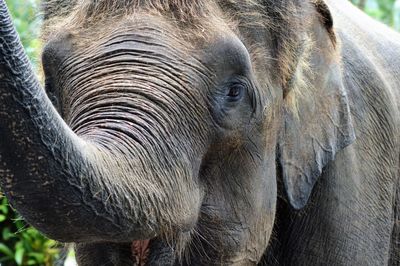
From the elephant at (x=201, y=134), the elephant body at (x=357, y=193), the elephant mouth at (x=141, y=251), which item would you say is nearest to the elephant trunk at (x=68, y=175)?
the elephant at (x=201, y=134)

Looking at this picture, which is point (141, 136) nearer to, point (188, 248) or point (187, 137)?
point (187, 137)

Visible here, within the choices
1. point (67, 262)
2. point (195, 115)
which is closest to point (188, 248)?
point (195, 115)

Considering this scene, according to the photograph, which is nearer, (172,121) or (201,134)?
(172,121)

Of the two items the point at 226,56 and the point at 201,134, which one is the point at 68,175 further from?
the point at 226,56

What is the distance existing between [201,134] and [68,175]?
0.81 meters

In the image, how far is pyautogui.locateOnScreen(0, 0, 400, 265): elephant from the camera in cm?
278

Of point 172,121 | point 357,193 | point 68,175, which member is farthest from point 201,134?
point 357,193

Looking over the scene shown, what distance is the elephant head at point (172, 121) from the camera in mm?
2727

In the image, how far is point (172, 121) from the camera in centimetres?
330

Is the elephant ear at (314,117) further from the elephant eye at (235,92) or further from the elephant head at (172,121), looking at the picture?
the elephant eye at (235,92)

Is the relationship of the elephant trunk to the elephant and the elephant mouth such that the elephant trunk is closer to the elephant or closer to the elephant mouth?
the elephant

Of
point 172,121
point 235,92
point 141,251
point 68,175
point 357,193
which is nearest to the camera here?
point 68,175

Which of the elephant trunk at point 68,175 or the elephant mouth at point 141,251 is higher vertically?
the elephant trunk at point 68,175

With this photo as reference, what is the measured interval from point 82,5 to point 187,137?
589 mm
